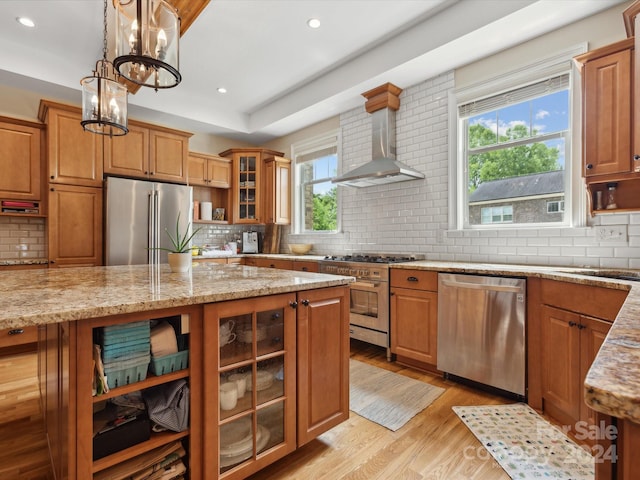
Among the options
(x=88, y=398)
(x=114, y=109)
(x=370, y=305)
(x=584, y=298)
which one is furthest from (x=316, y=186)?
(x=88, y=398)

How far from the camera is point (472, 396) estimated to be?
241cm

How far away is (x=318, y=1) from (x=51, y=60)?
2.96 metres

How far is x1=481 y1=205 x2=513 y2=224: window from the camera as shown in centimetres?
309

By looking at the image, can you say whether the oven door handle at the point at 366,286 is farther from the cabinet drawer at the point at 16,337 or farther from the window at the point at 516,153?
the cabinet drawer at the point at 16,337

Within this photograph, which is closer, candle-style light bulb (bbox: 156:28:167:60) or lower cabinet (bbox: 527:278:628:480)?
candle-style light bulb (bbox: 156:28:167:60)

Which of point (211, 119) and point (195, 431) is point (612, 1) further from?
point (211, 119)

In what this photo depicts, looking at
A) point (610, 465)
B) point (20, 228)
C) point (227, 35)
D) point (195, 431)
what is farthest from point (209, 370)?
point (20, 228)

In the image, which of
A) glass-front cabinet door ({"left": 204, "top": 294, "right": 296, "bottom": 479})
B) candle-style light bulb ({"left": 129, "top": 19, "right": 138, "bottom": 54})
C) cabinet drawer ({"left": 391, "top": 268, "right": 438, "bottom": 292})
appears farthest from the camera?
cabinet drawer ({"left": 391, "top": 268, "right": 438, "bottom": 292})

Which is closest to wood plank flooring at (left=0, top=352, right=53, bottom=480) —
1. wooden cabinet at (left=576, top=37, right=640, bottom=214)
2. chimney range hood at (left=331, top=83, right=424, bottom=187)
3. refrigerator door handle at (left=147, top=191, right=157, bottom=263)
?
refrigerator door handle at (left=147, top=191, right=157, bottom=263)

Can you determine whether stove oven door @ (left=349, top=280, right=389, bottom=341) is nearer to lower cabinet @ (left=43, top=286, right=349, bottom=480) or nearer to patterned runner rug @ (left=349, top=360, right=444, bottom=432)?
patterned runner rug @ (left=349, top=360, right=444, bottom=432)

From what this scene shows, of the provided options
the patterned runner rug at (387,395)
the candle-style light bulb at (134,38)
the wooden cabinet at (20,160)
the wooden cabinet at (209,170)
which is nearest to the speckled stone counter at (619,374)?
the patterned runner rug at (387,395)

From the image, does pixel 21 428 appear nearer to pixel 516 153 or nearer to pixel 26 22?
pixel 26 22

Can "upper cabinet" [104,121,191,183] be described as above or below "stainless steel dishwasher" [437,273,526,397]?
above

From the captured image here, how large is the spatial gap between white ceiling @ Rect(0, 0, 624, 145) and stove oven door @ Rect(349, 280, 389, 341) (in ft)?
7.20
